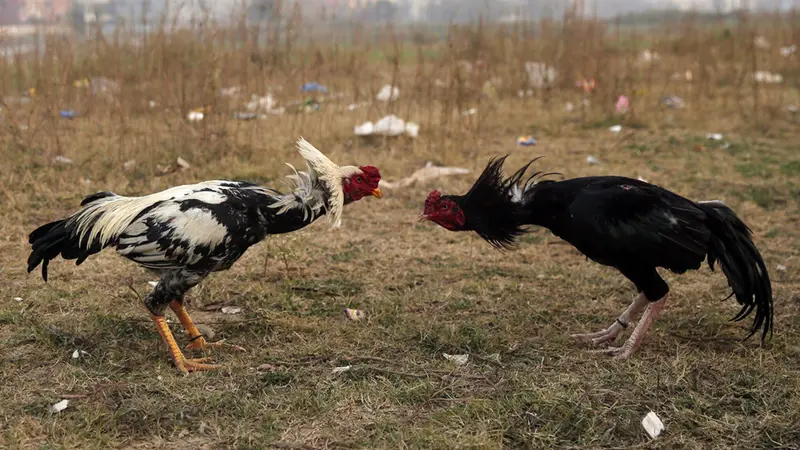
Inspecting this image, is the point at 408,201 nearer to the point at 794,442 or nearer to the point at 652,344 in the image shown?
the point at 652,344

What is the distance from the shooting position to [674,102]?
11.0 metres

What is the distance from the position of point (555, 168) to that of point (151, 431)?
5.66 metres

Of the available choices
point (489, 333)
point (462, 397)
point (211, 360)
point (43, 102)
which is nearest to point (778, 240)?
point (489, 333)

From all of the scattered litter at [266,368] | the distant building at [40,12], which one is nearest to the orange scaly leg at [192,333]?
the scattered litter at [266,368]

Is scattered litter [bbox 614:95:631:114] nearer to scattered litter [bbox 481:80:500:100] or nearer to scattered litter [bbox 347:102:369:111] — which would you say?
scattered litter [bbox 481:80:500:100]

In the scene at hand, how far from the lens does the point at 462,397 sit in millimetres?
3396

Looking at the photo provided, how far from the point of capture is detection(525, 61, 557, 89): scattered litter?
10938mm

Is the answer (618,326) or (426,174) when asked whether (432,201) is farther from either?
(426,174)

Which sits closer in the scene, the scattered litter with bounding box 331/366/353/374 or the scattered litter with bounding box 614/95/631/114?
the scattered litter with bounding box 331/366/353/374

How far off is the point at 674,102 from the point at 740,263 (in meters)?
7.83

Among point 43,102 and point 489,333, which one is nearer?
point 489,333

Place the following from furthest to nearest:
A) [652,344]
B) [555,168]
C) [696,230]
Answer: [555,168], [652,344], [696,230]

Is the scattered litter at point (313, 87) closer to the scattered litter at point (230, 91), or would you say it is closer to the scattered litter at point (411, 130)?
the scattered litter at point (230, 91)

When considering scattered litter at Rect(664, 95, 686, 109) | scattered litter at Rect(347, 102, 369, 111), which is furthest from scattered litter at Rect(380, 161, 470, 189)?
scattered litter at Rect(664, 95, 686, 109)
